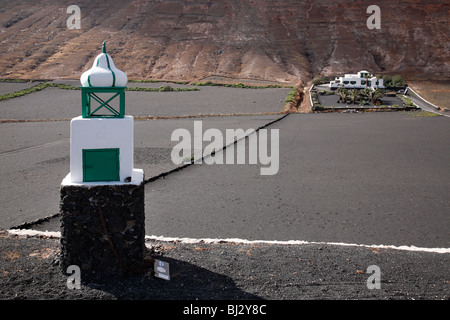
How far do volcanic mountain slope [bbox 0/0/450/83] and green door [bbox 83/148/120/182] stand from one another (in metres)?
47.6

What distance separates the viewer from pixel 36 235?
828cm

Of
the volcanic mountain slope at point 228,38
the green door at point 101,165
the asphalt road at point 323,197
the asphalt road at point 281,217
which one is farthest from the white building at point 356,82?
the green door at point 101,165

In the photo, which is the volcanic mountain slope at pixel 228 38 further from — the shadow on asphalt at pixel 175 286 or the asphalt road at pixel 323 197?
the shadow on asphalt at pixel 175 286

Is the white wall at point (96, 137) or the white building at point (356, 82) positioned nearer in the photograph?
the white wall at point (96, 137)

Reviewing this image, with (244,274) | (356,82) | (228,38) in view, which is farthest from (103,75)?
(228,38)

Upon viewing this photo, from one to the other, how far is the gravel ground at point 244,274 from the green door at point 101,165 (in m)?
1.62

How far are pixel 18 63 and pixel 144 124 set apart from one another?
45.4 m

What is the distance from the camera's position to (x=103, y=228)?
6.50 m

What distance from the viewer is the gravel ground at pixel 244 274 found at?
20.1ft

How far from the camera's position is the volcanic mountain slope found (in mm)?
58781

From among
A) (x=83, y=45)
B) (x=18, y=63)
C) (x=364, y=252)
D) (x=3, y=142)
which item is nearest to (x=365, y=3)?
(x=83, y=45)

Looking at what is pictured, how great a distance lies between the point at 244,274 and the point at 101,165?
3.01 meters

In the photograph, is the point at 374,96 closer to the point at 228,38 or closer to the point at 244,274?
the point at 244,274
